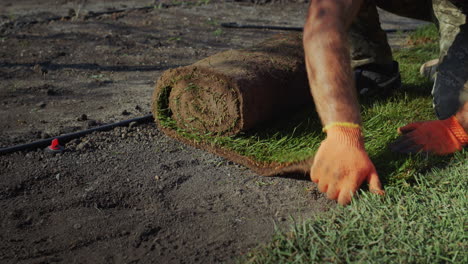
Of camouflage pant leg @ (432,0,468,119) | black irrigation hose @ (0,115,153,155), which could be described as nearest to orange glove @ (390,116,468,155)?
camouflage pant leg @ (432,0,468,119)

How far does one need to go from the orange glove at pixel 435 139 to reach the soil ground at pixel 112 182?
648mm

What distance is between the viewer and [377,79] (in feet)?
12.4

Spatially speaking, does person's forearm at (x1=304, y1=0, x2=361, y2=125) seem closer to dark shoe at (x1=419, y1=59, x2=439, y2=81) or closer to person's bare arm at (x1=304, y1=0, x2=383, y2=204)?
person's bare arm at (x1=304, y1=0, x2=383, y2=204)

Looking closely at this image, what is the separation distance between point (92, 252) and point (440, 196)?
65.5 inches

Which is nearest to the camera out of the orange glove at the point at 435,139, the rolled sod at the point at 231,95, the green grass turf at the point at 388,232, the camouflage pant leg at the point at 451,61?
the green grass turf at the point at 388,232

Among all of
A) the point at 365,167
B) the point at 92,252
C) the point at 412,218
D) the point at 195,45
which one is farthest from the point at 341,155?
the point at 195,45

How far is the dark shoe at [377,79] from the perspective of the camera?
12.3 feet

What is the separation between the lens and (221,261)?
2.07 metres

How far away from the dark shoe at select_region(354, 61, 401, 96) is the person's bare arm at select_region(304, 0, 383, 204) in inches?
50.3

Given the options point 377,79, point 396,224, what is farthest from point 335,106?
point 377,79

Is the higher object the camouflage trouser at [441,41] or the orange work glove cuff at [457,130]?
the camouflage trouser at [441,41]

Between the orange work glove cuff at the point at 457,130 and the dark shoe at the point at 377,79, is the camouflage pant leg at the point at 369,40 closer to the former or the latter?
the dark shoe at the point at 377,79

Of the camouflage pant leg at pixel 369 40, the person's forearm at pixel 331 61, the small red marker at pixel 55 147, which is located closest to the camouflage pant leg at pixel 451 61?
the camouflage pant leg at pixel 369 40

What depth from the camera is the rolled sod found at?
117 inches
